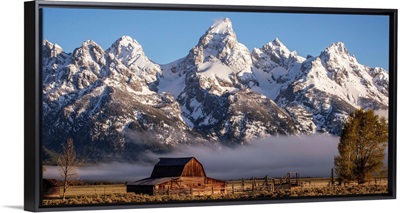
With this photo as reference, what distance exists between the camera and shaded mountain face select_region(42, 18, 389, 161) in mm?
22044

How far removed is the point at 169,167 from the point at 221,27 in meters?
2.49

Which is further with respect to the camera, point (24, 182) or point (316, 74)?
point (316, 74)

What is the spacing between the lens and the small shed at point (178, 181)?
2234cm

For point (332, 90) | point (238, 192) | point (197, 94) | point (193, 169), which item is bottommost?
point (238, 192)

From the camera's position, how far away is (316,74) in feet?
78.0

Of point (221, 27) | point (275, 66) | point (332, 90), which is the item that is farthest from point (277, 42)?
point (332, 90)

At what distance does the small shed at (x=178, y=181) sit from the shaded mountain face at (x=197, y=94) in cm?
30

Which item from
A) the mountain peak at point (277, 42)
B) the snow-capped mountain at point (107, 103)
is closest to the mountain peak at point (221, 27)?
the mountain peak at point (277, 42)

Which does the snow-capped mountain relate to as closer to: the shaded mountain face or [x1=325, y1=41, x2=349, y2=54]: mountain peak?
the shaded mountain face

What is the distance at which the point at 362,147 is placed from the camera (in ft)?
79.2

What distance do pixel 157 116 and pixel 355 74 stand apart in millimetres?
3800

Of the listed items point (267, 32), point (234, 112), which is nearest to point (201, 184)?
point (234, 112)

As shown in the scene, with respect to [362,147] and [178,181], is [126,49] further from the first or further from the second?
[362,147]
